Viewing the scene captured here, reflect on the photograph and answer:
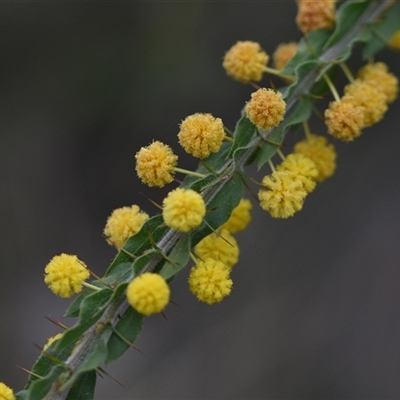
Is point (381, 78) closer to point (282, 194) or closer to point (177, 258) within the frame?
point (282, 194)

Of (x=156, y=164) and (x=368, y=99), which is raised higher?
(x=368, y=99)

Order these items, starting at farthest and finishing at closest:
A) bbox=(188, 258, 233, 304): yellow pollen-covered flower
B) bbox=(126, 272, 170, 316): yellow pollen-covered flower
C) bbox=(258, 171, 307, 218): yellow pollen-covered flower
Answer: bbox=(258, 171, 307, 218): yellow pollen-covered flower
bbox=(188, 258, 233, 304): yellow pollen-covered flower
bbox=(126, 272, 170, 316): yellow pollen-covered flower

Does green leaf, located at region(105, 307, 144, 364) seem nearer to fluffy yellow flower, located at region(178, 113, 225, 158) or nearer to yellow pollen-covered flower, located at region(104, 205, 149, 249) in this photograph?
yellow pollen-covered flower, located at region(104, 205, 149, 249)

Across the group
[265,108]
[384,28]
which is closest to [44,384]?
[265,108]

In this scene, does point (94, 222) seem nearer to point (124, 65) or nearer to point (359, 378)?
point (124, 65)

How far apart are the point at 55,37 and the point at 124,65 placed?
0.65m

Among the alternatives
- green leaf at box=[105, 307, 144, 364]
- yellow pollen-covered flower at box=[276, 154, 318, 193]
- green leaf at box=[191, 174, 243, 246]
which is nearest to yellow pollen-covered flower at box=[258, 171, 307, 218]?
yellow pollen-covered flower at box=[276, 154, 318, 193]

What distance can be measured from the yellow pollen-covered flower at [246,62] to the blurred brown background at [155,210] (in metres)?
2.19

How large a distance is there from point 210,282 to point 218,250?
205mm

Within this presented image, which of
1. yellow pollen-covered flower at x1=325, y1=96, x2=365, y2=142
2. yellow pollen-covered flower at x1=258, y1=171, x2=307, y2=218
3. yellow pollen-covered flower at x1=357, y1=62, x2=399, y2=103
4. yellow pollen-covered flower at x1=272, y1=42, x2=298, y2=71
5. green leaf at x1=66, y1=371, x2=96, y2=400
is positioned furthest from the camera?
yellow pollen-covered flower at x1=272, y1=42, x2=298, y2=71

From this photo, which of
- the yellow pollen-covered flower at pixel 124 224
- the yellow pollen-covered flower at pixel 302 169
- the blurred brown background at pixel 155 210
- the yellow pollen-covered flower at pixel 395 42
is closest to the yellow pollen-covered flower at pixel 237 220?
the yellow pollen-covered flower at pixel 302 169

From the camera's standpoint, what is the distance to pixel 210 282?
2145 mm

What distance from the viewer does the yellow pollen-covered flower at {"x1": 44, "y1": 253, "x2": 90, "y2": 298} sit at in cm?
211

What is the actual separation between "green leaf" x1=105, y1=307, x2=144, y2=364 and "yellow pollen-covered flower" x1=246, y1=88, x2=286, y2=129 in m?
0.90
